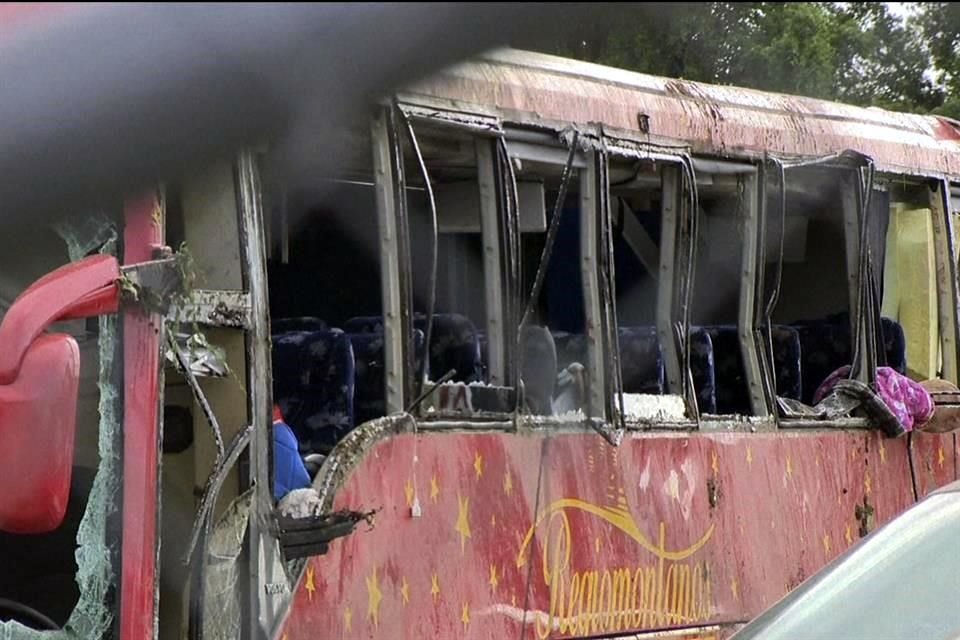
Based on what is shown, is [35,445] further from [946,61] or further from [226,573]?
[946,61]

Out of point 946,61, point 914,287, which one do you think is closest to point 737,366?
point 914,287

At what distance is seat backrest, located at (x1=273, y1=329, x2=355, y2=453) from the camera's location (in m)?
5.01

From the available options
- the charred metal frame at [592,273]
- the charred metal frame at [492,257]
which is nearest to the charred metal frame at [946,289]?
the charred metal frame at [592,273]

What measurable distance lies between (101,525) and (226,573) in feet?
1.52

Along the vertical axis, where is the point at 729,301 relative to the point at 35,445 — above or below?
above

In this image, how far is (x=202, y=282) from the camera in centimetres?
407

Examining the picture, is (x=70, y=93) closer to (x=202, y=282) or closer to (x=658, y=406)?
(x=202, y=282)

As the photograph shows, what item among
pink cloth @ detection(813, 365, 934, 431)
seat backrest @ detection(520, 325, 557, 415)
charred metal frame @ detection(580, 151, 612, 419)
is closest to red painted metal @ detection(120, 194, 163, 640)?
seat backrest @ detection(520, 325, 557, 415)

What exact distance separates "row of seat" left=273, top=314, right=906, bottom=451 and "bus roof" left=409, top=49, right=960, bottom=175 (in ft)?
2.34

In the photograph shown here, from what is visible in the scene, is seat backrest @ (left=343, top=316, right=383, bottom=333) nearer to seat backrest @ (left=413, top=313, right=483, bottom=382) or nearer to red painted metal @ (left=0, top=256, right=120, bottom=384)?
seat backrest @ (left=413, top=313, right=483, bottom=382)

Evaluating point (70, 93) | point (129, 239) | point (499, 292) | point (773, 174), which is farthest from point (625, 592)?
point (70, 93)

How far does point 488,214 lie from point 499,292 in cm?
24

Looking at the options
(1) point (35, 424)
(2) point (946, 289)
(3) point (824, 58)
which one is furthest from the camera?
(3) point (824, 58)

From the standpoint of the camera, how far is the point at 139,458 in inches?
149
